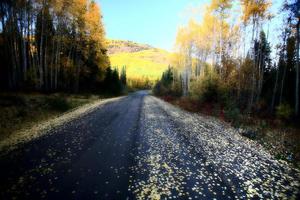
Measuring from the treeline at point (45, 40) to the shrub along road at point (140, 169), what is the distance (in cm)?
1647

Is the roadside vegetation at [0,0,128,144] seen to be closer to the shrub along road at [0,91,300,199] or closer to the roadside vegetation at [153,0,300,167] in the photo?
the shrub along road at [0,91,300,199]

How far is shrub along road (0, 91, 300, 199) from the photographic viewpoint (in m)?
4.84

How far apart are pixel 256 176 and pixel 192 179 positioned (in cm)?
212

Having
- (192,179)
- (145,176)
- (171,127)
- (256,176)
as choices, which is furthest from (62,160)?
(171,127)

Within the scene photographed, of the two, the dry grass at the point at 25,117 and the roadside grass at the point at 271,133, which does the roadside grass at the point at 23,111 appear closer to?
the dry grass at the point at 25,117

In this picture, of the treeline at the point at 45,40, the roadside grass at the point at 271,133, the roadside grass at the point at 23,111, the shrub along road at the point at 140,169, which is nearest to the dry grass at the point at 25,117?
the roadside grass at the point at 23,111

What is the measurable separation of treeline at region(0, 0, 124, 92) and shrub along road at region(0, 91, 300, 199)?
16.5 meters

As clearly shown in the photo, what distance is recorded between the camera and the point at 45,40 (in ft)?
89.4

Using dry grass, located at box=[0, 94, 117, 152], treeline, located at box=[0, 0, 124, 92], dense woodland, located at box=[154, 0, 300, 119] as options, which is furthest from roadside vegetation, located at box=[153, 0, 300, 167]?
treeline, located at box=[0, 0, 124, 92]

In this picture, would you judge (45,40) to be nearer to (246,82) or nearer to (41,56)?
(41,56)

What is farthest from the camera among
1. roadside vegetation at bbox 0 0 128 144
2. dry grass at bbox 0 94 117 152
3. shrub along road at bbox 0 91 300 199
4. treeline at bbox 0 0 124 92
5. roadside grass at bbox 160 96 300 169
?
treeline at bbox 0 0 124 92

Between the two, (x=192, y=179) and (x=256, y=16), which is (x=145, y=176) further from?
(x=256, y=16)

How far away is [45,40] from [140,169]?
2745cm

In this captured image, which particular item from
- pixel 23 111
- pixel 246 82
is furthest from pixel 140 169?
pixel 246 82
